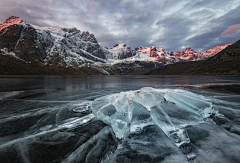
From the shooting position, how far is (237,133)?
16.7 feet

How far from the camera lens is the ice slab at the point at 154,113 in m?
5.77

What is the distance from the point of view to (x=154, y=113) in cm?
671

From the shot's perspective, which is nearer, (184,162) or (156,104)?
(184,162)

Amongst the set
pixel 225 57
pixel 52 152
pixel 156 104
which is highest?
pixel 225 57

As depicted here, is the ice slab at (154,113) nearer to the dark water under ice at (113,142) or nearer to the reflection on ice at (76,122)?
the dark water under ice at (113,142)

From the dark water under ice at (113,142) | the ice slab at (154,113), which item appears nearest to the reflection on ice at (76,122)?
the dark water under ice at (113,142)

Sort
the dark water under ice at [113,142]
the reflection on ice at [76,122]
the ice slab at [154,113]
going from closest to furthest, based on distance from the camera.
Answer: the dark water under ice at [113,142]
the ice slab at [154,113]
the reflection on ice at [76,122]

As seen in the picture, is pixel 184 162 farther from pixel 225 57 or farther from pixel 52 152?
pixel 225 57

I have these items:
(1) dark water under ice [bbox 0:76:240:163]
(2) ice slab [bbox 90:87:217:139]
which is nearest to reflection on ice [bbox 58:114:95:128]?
(1) dark water under ice [bbox 0:76:240:163]

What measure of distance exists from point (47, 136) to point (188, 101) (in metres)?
9.26

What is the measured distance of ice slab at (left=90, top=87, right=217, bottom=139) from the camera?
18.9 ft

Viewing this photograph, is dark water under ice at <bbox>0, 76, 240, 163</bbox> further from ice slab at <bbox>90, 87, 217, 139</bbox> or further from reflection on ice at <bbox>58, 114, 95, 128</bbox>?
ice slab at <bbox>90, 87, 217, 139</bbox>

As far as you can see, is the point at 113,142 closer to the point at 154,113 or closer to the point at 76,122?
the point at 76,122

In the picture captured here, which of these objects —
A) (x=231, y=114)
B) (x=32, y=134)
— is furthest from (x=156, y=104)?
(x=32, y=134)
